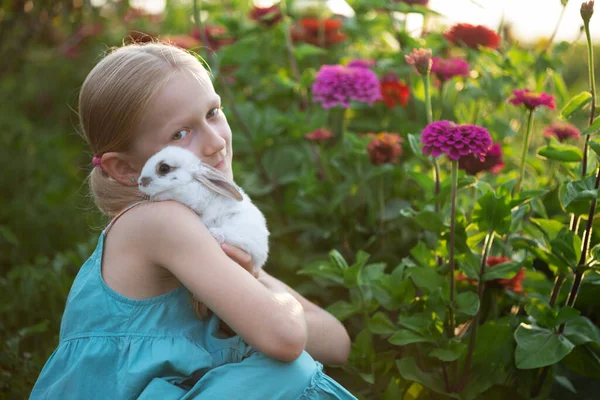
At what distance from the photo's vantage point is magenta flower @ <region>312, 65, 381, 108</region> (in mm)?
2254

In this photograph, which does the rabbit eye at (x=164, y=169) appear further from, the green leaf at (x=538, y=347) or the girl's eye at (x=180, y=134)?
the green leaf at (x=538, y=347)

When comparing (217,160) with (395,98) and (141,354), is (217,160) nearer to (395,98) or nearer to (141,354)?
(141,354)

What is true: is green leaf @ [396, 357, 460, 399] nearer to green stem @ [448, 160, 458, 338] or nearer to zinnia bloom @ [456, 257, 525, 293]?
green stem @ [448, 160, 458, 338]

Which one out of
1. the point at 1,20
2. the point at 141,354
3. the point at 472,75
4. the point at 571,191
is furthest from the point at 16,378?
the point at 1,20

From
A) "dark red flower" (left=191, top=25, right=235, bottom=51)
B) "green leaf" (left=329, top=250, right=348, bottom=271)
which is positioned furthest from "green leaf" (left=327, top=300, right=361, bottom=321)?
"dark red flower" (left=191, top=25, right=235, bottom=51)

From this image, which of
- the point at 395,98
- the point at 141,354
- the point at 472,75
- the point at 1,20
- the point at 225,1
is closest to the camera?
the point at 141,354

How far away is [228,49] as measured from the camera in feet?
9.06

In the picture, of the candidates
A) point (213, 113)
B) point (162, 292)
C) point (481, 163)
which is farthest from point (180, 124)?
point (481, 163)

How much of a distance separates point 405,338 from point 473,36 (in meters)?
1.41

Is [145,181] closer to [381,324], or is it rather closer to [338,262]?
[338,262]

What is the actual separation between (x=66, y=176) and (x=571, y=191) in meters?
3.30

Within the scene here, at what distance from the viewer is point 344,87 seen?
2250mm

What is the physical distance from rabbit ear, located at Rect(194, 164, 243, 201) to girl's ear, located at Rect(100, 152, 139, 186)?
0.24 metres

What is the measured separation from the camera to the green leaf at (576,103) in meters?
1.64
